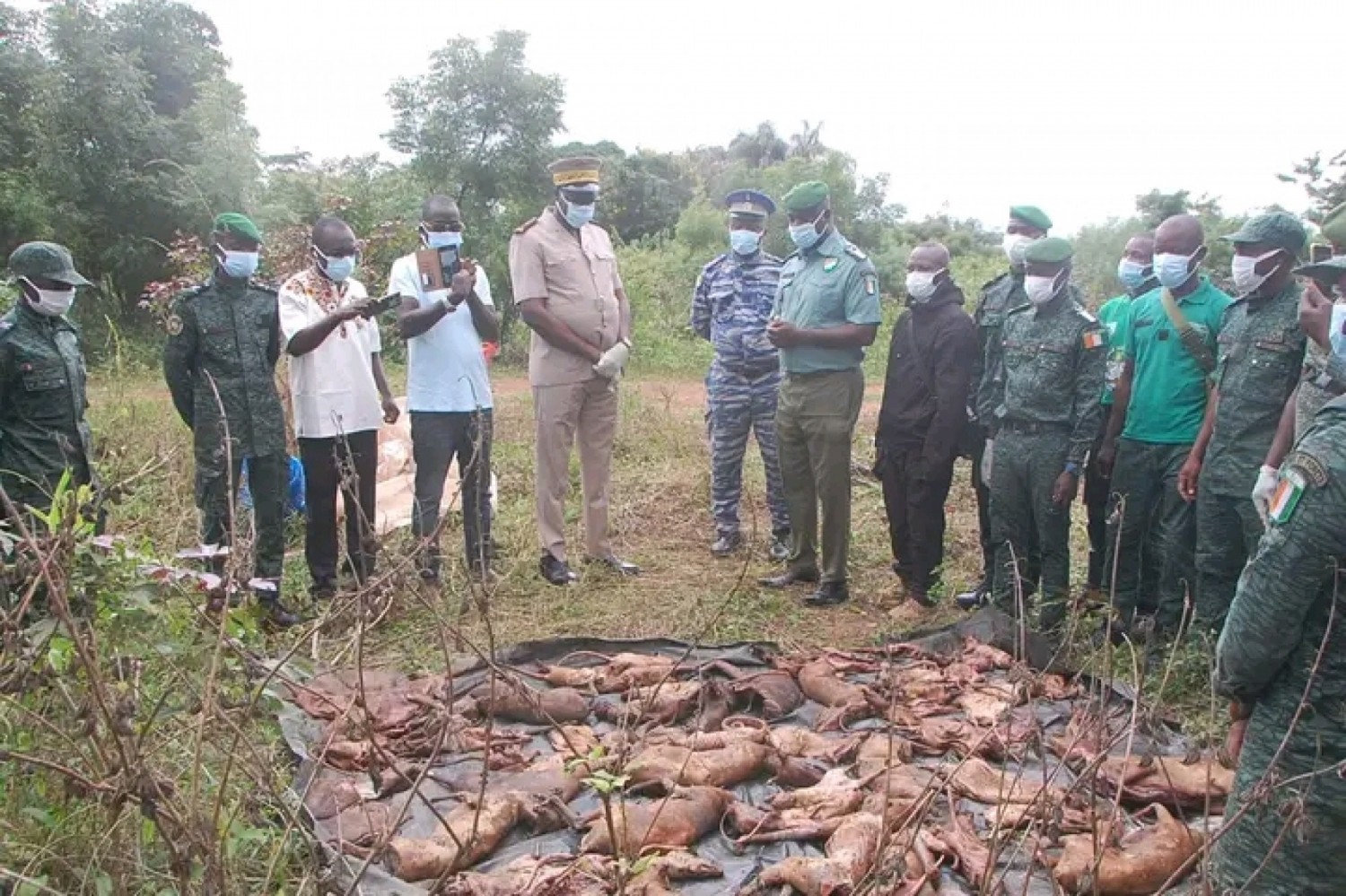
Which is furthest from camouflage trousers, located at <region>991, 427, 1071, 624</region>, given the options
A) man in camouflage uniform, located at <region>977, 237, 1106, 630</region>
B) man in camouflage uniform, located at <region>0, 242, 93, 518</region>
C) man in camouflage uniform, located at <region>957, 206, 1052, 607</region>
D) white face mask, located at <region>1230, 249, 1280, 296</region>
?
man in camouflage uniform, located at <region>0, 242, 93, 518</region>

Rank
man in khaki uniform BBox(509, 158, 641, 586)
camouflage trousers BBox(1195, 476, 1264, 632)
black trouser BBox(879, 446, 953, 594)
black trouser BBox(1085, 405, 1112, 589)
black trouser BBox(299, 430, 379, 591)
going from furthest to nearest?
1. man in khaki uniform BBox(509, 158, 641, 586)
2. black trouser BBox(879, 446, 953, 594)
3. black trouser BBox(1085, 405, 1112, 589)
4. black trouser BBox(299, 430, 379, 591)
5. camouflage trousers BBox(1195, 476, 1264, 632)

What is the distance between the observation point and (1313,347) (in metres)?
3.43

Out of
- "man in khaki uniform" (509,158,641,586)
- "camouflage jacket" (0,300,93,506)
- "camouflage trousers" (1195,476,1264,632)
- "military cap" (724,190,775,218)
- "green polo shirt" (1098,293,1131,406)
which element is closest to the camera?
"camouflage jacket" (0,300,93,506)

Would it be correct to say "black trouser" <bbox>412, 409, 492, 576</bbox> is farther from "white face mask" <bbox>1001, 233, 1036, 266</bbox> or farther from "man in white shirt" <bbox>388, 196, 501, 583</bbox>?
"white face mask" <bbox>1001, 233, 1036, 266</bbox>

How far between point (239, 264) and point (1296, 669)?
4061 mm

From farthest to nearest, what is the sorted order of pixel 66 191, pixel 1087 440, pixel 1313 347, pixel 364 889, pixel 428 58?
1. pixel 428 58
2. pixel 66 191
3. pixel 1087 440
4. pixel 1313 347
5. pixel 364 889

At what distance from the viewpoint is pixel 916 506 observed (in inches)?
196

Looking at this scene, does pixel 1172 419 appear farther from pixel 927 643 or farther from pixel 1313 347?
pixel 927 643

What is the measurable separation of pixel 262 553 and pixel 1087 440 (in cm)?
360

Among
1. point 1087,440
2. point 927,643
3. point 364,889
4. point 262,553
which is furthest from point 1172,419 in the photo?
point 262,553

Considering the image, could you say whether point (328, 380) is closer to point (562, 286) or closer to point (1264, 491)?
point (562, 286)

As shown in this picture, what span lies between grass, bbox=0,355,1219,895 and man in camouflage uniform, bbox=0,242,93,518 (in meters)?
0.27

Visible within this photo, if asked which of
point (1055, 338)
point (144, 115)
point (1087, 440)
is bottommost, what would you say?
point (1087, 440)

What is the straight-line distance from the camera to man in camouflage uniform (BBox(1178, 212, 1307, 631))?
3703 mm
